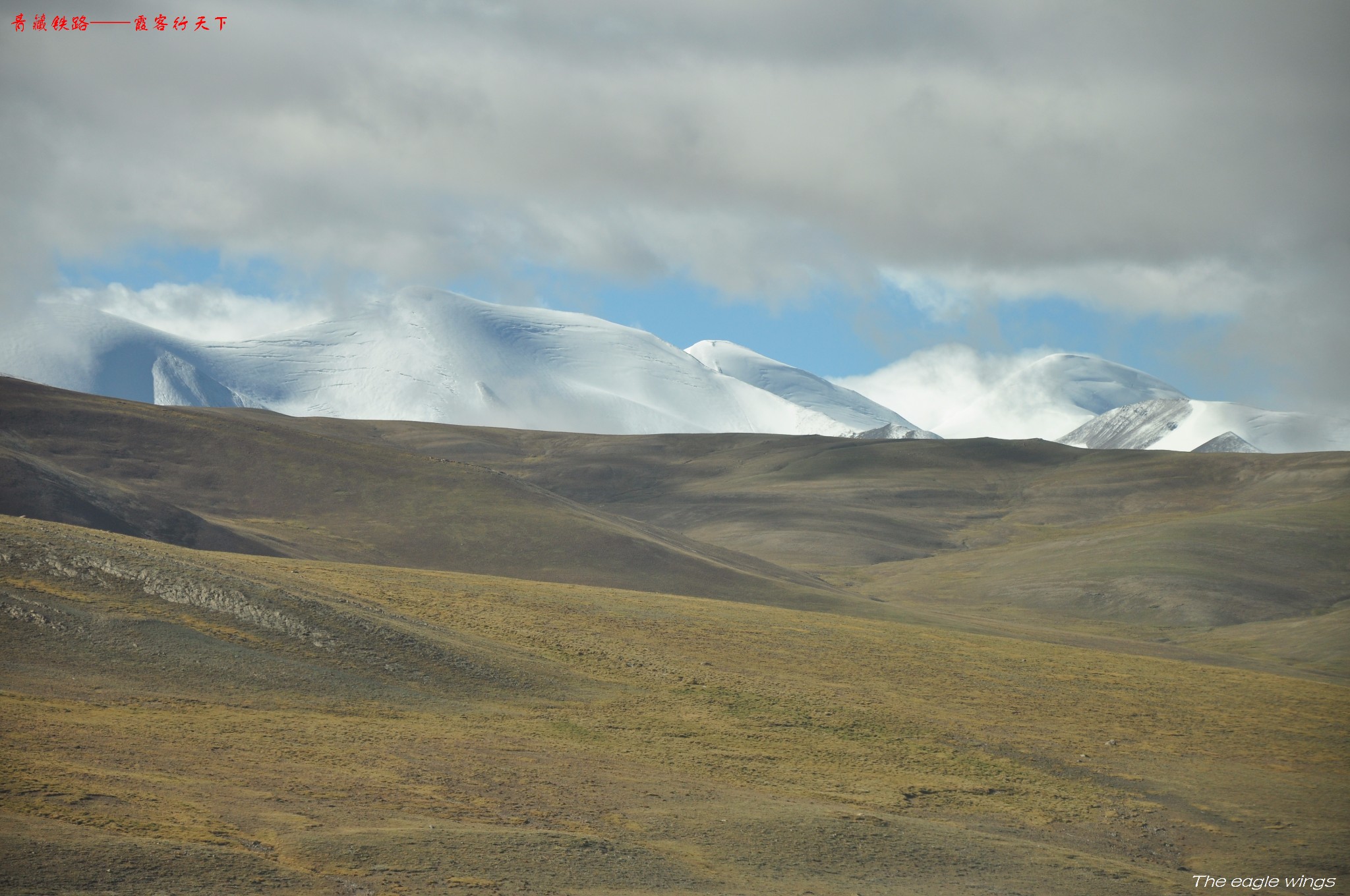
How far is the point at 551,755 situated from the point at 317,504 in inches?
2799

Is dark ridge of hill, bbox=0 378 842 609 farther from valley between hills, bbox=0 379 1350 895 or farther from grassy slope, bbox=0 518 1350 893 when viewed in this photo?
grassy slope, bbox=0 518 1350 893

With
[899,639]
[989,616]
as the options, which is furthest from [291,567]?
[989,616]

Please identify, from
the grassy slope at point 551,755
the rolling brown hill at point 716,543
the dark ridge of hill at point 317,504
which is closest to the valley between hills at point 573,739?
the grassy slope at point 551,755

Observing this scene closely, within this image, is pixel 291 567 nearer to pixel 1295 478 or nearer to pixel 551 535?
pixel 551 535

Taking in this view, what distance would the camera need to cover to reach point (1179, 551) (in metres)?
122

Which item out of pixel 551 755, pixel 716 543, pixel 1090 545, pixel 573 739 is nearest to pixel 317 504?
pixel 716 543

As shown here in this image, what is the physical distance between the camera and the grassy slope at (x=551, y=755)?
20375 mm

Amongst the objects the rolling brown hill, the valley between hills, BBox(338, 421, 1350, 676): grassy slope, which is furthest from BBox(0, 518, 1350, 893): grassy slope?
BBox(338, 421, 1350, 676): grassy slope

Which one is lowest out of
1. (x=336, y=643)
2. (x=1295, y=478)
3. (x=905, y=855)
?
(x=905, y=855)

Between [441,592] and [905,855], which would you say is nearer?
[905,855]

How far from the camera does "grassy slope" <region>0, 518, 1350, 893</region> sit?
20375 millimetres

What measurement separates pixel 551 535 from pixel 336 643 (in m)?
56.5

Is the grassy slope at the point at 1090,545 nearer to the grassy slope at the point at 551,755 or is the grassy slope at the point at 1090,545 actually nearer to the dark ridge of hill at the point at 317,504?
the dark ridge of hill at the point at 317,504

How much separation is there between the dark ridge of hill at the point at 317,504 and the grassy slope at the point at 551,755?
98.7 feet
